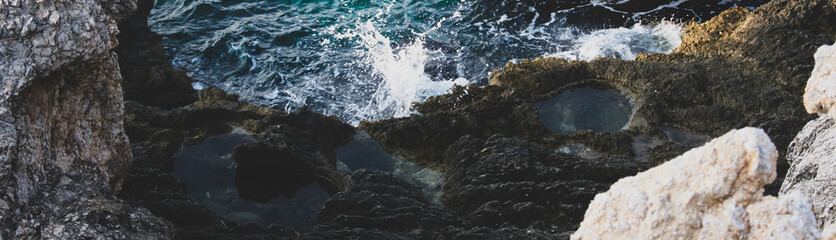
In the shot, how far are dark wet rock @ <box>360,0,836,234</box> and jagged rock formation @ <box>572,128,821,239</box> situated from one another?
13.2ft

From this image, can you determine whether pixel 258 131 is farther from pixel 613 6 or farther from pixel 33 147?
pixel 613 6

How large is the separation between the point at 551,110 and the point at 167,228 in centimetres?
731

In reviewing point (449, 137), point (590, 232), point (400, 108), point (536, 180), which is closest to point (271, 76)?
point (400, 108)

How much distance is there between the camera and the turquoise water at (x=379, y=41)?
50.0 feet

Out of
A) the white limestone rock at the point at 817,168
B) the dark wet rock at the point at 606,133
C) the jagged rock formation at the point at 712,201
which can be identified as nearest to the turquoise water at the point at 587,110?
the dark wet rock at the point at 606,133

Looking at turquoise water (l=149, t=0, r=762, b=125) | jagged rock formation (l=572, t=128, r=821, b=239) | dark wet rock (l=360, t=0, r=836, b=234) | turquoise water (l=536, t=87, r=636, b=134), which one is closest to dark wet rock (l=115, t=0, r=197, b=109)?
turquoise water (l=149, t=0, r=762, b=125)

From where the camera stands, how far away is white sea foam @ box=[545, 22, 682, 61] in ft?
50.3

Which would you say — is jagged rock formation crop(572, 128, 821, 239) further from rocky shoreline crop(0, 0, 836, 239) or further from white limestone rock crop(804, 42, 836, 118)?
white limestone rock crop(804, 42, 836, 118)

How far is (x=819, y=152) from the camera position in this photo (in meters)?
7.37

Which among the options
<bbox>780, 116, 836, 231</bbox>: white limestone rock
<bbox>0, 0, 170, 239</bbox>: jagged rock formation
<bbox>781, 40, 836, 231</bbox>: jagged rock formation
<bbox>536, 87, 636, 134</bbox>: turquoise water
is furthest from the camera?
<bbox>536, 87, 636, 134</bbox>: turquoise water

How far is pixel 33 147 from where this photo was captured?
22.2ft

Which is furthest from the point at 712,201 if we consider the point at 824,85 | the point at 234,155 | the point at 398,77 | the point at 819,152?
the point at 398,77

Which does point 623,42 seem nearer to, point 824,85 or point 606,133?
point 606,133

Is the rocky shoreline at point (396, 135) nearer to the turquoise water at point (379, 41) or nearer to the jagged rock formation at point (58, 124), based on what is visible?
the jagged rock formation at point (58, 124)
